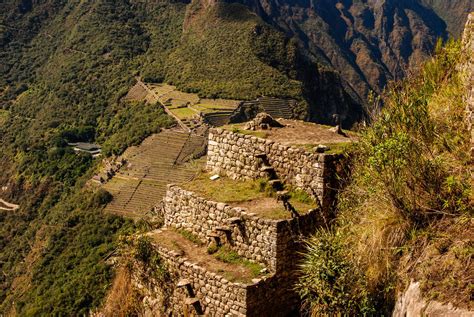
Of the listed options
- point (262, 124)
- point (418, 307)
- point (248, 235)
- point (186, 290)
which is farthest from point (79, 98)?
point (418, 307)

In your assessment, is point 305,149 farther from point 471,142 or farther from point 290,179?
point 471,142

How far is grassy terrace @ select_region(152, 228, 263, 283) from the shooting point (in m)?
9.29

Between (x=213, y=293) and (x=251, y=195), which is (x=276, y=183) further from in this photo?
(x=213, y=293)

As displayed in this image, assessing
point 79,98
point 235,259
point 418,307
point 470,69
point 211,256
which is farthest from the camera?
point 79,98

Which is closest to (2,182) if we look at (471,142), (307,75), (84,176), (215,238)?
(84,176)

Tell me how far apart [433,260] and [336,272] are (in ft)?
5.58

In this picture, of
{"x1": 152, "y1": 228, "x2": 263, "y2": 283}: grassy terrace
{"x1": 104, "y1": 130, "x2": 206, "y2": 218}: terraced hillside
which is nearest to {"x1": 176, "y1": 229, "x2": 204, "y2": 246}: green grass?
{"x1": 152, "y1": 228, "x2": 263, "y2": 283}: grassy terrace

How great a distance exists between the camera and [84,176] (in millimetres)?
55875

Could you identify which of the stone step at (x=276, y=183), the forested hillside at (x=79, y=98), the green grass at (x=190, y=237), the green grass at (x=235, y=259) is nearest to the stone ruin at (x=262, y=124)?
the stone step at (x=276, y=183)

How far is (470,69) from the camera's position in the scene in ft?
25.3

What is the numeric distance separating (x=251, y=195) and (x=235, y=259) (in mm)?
1235

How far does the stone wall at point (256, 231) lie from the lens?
9227 mm

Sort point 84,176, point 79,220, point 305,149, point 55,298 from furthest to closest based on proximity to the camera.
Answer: point 84,176 → point 79,220 → point 55,298 → point 305,149

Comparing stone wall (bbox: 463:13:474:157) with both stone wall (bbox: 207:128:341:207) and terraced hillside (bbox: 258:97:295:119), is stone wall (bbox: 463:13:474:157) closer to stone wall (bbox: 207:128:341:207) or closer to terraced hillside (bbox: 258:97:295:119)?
stone wall (bbox: 207:128:341:207)
